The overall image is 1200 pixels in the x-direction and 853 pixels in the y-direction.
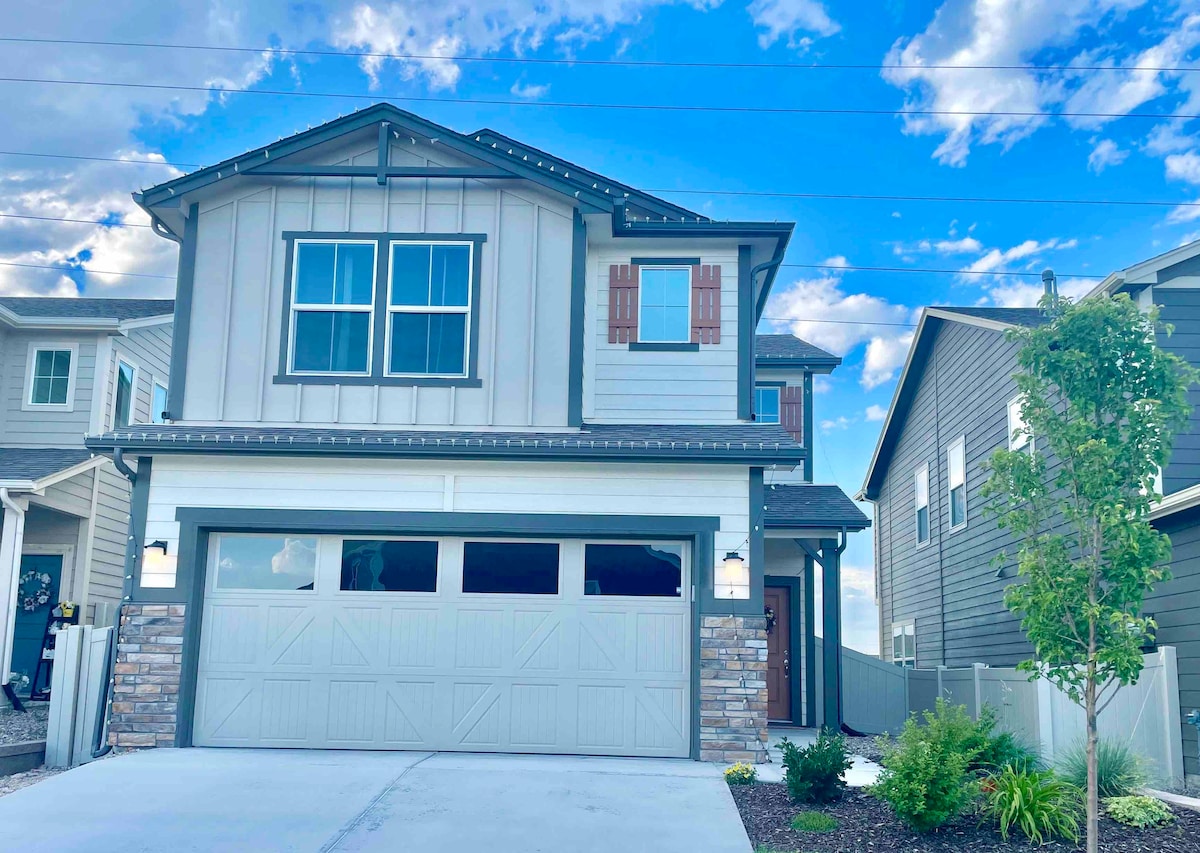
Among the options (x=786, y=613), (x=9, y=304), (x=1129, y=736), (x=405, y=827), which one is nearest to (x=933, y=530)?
(x=786, y=613)

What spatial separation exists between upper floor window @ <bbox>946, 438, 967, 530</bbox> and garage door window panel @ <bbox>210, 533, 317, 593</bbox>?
9.56m

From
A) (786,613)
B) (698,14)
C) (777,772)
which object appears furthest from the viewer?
(698,14)

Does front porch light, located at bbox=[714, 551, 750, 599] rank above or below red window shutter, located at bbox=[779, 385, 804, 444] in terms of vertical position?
below

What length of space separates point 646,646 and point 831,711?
4222 mm

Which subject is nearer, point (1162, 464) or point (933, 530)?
point (1162, 464)

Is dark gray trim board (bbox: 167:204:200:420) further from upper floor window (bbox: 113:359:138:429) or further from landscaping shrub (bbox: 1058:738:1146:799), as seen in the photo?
landscaping shrub (bbox: 1058:738:1146:799)

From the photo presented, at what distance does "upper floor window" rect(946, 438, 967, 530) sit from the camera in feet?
53.6

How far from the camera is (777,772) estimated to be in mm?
10016

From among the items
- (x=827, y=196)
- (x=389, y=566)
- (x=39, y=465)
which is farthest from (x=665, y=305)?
(x=827, y=196)

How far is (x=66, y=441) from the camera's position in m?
16.8

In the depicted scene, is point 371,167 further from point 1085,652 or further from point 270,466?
point 1085,652

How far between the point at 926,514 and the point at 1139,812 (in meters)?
11.2

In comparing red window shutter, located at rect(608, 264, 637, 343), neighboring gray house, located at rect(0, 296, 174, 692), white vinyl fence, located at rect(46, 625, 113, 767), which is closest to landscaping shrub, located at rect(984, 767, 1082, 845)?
red window shutter, located at rect(608, 264, 637, 343)

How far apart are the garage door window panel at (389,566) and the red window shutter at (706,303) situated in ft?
12.1
